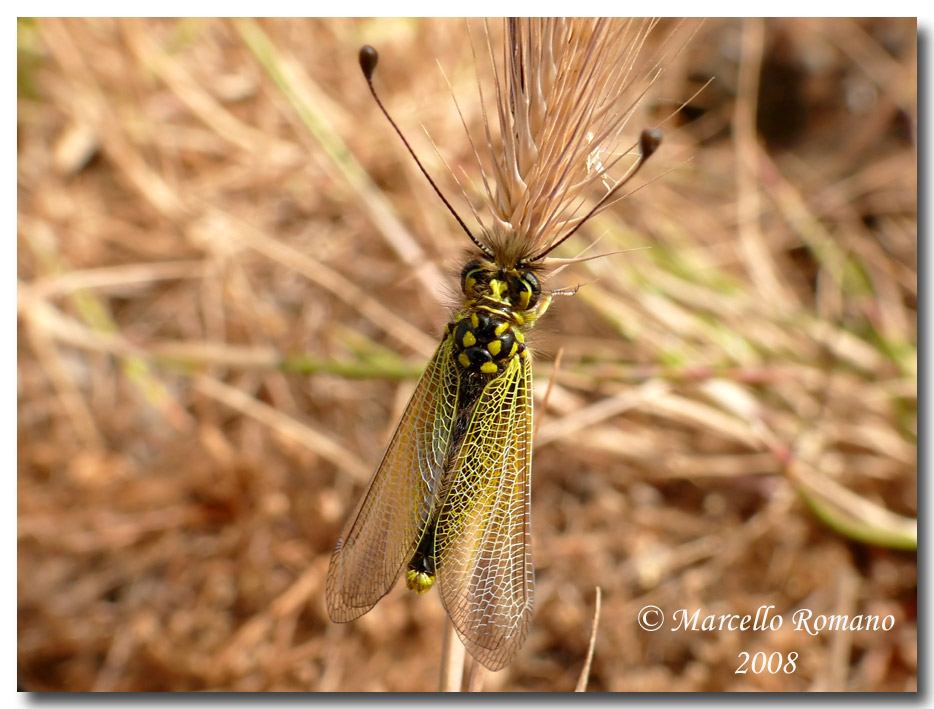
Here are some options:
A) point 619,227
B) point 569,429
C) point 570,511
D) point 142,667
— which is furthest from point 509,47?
point 142,667

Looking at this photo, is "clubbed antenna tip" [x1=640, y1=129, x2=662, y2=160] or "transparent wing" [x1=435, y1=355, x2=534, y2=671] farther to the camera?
"transparent wing" [x1=435, y1=355, x2=534, y2=671]

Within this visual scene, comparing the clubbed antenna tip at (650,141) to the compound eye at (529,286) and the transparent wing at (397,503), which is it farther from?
the transparent wing at (397,503)

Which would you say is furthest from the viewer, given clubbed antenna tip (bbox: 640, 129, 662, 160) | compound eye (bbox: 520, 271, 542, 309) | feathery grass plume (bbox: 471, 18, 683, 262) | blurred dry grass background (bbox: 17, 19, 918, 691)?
blurred dry grass background (bbox: 17, 19, 918, 691)

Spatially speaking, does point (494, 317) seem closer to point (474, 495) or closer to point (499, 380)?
point (499, 380)

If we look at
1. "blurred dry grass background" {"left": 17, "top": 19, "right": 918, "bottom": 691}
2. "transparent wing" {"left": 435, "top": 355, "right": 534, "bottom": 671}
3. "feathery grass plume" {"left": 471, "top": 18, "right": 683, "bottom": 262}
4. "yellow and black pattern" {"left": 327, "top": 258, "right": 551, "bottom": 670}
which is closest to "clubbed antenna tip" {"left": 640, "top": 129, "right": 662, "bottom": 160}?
"feathery grass plume" {"left": 471, "top": 18, "right": 683, "bottom": 262}

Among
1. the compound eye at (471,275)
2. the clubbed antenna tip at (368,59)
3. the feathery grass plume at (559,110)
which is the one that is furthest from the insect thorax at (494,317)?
the clubbed antenna tip at (368,59)

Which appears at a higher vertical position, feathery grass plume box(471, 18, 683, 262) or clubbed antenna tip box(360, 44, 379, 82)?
clubbed antenna tip box(360, 44, 379, 82)

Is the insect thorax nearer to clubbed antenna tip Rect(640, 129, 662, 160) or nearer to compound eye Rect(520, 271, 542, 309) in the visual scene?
compound eye Rect(520, 271, 542, 309)
